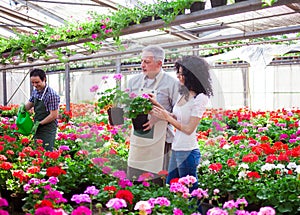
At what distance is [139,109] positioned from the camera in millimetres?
1493

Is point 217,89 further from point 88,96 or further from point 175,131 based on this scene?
point 88,96

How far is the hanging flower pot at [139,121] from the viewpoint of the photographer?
151cm

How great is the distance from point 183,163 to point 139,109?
1.98ft

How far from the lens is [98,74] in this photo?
1635 millimetres

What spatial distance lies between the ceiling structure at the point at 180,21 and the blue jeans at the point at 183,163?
461mm

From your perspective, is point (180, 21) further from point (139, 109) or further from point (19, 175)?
point (139, 109)

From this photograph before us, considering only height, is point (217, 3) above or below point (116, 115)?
above

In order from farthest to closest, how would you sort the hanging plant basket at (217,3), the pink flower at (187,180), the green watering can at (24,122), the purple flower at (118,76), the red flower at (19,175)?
the green watering can at (24,122)
the hanging plant basket at (217,3)
the red flower at (19,175)
the pink flower at (187,180)
the purple flower at (118,76)

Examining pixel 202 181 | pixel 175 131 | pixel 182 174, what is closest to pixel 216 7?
pixel 202 181

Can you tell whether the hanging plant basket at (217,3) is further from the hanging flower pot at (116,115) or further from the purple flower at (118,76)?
the hanging flower pot at (116,115)

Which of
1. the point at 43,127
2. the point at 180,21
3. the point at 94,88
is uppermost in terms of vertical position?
the point at 180,21

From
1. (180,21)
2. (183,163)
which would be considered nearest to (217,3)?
(180,21)

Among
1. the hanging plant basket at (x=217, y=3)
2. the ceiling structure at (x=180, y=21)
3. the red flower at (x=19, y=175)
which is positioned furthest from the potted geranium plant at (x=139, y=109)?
the hanging plant basket at (x=217, y=3)

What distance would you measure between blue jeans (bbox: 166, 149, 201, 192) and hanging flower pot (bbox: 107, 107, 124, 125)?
26 cm
